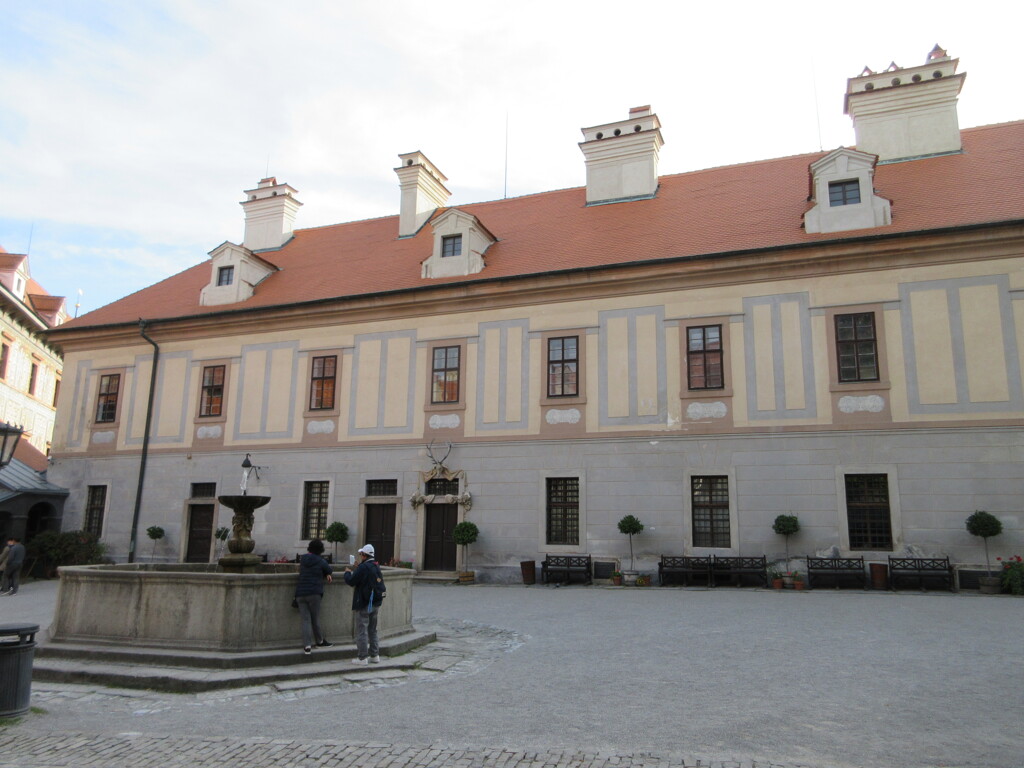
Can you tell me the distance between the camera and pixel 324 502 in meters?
25.1

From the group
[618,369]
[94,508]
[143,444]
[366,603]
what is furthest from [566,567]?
[94,508]

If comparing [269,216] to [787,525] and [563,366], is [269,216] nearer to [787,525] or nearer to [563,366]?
[563,366]

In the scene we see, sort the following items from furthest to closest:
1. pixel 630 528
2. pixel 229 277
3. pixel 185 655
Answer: pixel 229 277 → pixel 630 528 → pixel 185 655

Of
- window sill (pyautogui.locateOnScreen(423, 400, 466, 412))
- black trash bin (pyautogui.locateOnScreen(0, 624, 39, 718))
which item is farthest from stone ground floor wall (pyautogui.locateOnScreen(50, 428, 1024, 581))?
black trash bin (pyautogui.locateOnScreen(0, 624, 39, 718))

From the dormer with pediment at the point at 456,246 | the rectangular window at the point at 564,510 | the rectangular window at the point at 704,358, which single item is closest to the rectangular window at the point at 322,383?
the dormer with pediment at the point at 456,246

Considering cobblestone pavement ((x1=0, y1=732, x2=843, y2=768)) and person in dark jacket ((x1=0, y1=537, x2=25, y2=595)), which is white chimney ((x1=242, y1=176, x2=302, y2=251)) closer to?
person in dark jacket ((x1=0, y1=537, x2=25, y2=595))

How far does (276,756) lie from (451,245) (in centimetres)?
2084

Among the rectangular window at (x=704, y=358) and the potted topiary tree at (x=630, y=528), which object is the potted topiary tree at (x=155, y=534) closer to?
the potted topiary tree at (x=630, y=528)

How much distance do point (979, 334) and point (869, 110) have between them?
9888 millimetres

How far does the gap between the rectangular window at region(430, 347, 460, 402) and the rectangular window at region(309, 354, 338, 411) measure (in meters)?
3.66

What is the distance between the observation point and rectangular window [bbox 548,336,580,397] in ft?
74.7

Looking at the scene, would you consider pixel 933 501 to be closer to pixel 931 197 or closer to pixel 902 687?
pixel 931 197

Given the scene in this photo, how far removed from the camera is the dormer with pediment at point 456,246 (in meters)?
25.2

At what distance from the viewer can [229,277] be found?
1145 inches
